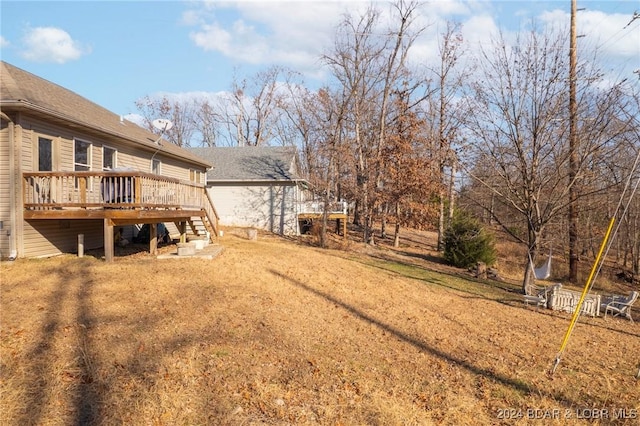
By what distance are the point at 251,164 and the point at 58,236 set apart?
13.8 m

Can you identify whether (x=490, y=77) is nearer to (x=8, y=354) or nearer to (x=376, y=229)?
(x=8, y=354)

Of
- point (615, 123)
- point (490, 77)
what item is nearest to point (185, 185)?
point (490, 77)

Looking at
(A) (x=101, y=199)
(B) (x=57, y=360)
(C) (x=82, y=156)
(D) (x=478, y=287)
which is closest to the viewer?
(B) (x=57, y=360)

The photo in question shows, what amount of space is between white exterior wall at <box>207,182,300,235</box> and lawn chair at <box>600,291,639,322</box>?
1524 centimetres

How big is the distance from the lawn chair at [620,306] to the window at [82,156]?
13693 millimetres

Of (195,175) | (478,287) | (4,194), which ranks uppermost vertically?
(195,175)

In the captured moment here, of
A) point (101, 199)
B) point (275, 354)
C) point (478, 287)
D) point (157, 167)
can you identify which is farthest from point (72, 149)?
point (478, 287)

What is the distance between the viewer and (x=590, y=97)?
10703mm

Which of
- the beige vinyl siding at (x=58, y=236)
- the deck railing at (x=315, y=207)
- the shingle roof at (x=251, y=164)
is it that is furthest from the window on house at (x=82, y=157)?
the deck railing at (x=315, y=207)

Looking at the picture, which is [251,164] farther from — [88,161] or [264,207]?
[88,161]

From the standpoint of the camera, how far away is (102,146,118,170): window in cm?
1234

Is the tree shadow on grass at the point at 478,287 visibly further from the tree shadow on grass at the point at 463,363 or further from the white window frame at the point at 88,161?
the white window frame at the point at 88,161

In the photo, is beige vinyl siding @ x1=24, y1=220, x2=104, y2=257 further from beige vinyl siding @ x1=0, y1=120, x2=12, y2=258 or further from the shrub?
the shrub

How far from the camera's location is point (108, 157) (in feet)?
41.5
